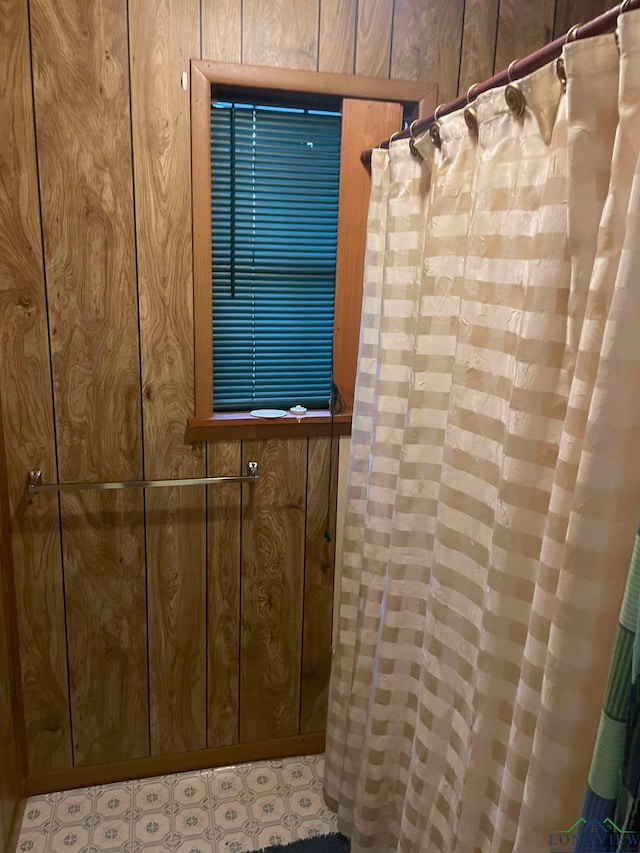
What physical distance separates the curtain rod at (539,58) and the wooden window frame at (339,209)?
306 mm

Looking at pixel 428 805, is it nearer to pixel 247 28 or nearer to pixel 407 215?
pixel 407 215

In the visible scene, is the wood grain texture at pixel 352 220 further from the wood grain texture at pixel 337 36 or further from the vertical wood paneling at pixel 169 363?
the vertical wood paneling at pixel 169 363

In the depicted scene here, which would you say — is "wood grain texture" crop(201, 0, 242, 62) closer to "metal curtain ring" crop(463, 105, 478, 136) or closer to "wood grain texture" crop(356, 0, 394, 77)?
"wood grain texture" crop(356, 0, 394, 77)

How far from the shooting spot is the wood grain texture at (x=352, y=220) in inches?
70.6

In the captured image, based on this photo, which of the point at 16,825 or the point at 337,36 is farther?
the point at 16,825

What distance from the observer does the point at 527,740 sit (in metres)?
1.07

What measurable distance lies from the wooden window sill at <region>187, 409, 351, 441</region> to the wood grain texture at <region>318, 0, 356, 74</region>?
0.97m

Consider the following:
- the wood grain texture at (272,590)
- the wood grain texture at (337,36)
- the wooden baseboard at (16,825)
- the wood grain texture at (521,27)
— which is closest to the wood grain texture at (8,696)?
the wooden baseboard at (16,825)

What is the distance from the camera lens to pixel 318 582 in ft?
6.95

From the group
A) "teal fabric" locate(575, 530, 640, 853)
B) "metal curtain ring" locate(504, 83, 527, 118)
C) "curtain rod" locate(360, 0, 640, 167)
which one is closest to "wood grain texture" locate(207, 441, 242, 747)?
"curtain rod" locate(360, 0, 640, 167)

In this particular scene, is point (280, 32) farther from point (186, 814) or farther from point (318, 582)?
point (186, 814)

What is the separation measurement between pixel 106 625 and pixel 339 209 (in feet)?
4.71

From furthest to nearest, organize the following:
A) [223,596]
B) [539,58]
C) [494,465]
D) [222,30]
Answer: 1. [223,596]
2. [222,30]
3. [494,465]
4. [539,58]

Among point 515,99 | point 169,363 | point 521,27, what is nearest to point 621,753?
point 515,99
